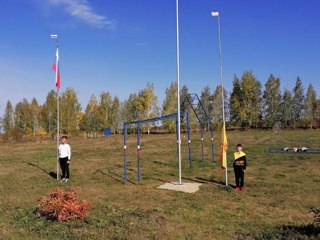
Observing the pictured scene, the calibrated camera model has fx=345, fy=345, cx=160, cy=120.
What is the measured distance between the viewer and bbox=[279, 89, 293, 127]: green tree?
228 ft

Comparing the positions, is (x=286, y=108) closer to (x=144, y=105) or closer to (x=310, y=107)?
(x=310, y=107)

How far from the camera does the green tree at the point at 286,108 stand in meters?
69.6

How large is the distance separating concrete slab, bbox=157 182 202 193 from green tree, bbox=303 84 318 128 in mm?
60226

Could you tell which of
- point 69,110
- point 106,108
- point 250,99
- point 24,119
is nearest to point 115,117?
point 106,108

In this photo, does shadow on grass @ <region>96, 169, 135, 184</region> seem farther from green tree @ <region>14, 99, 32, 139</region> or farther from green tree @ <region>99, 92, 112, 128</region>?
green tree @ <region>14, 99, 32, 139</region>

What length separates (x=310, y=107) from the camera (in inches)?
2746

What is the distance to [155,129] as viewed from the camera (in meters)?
83.4

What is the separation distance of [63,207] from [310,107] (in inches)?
2716

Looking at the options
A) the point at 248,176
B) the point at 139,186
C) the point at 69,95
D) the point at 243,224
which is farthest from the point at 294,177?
the point at 69,95

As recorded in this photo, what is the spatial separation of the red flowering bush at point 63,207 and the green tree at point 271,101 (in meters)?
64.5

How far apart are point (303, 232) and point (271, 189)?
597cm

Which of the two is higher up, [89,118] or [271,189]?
[89,118]

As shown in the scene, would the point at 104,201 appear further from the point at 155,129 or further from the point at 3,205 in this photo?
the point at 155,129

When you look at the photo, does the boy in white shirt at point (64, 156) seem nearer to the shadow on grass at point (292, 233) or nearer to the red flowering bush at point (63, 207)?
the red flowering bush at point (63, 207)
